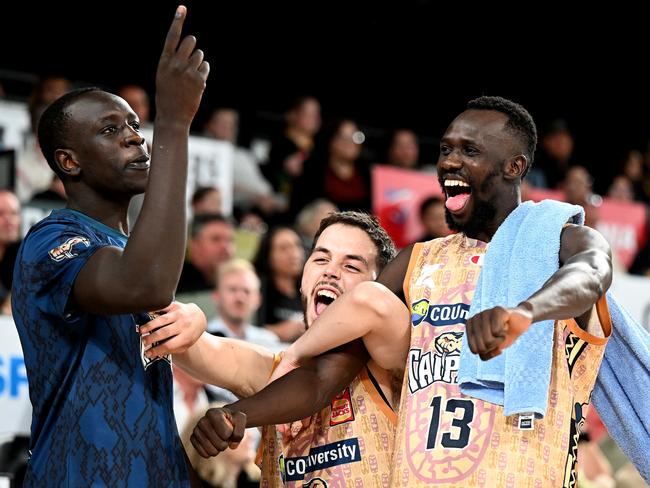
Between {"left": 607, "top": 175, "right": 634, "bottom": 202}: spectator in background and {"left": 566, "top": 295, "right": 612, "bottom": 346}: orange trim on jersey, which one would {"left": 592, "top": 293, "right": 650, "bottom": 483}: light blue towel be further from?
{"left": 607, "top": 175, "right": 634, "bottom": 202}: spectator in background

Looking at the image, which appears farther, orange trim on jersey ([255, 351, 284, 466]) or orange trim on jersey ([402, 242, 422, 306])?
orange trim on jersey ([255, 351, 284, 466])

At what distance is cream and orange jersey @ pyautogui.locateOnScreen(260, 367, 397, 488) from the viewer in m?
3.23

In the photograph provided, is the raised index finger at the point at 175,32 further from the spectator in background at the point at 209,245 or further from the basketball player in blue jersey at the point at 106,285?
the spectator in background at the point at 209,245

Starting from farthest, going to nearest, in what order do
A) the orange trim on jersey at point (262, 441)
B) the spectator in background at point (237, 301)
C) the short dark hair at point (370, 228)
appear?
1. the spectator in background at point (237, 301)
2. the short dark hair at point (370, 228)
3. the orange trim on jersey at point (262, 441)

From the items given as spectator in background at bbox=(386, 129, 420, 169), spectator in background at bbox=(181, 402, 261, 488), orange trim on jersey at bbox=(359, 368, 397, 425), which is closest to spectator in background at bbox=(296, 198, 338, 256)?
spectator in background at bbox=(386, 129, 420, 169)

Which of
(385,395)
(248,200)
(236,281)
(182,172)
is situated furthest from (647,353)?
(248,200)

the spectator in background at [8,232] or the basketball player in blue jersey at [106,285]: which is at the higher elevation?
the spectator in background at [8,232]

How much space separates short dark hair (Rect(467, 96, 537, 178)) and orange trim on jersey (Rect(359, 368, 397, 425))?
0.74 m

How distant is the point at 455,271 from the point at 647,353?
56 centimetres

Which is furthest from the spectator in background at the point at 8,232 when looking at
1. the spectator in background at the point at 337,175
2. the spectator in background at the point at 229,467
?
the spectator in background at the point at 337,175

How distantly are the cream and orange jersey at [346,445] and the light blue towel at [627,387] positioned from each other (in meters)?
0.60

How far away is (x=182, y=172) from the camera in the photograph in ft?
8.12

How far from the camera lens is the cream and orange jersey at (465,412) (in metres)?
2.87

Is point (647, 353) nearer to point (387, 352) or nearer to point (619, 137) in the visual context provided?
point (387, 352)
